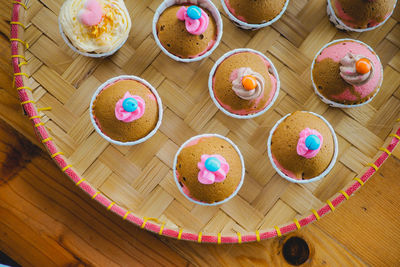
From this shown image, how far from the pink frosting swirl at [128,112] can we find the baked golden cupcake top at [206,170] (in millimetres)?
165

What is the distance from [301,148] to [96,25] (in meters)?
0.66

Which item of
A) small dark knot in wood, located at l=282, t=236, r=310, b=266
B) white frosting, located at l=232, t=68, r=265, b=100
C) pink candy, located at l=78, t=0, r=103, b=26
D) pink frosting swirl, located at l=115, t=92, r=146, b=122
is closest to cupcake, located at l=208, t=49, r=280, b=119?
white frosting, located at l=232, t=68, r=265, b=100

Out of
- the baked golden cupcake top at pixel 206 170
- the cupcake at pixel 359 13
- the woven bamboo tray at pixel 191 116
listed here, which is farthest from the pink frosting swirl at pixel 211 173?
the cupcake at pixel 359 13

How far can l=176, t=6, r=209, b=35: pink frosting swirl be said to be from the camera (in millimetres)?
942

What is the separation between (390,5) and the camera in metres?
1.01

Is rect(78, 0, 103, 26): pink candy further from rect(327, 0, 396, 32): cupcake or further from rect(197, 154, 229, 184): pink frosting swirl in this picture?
rect(327, 0, 396, 32): cupcake

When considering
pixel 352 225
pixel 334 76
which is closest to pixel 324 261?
pixel 352 225

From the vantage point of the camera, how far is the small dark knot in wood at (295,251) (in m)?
1.14

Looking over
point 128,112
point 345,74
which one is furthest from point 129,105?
point 345,74

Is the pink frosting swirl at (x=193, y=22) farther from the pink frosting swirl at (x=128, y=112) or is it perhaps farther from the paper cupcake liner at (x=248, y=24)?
the pink frosting swirl at (x=128, y=112)

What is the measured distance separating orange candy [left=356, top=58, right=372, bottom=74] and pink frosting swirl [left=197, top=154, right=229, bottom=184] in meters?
0.43

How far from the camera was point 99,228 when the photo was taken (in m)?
1.14

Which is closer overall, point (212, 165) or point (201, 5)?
point (212, 165)

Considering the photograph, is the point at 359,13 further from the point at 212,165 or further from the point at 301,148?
the point at 212,165
